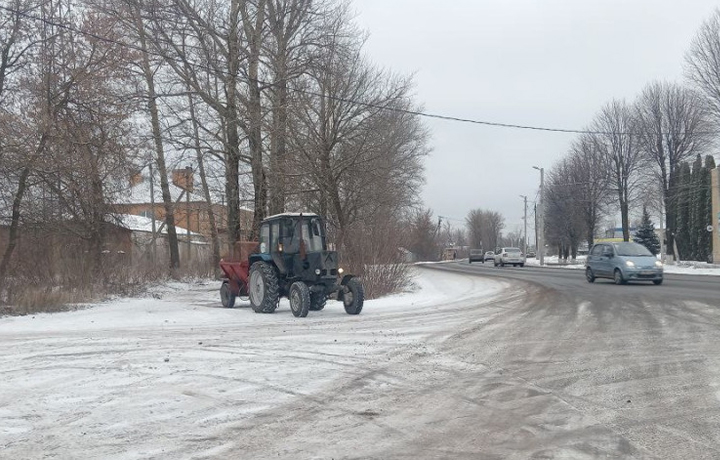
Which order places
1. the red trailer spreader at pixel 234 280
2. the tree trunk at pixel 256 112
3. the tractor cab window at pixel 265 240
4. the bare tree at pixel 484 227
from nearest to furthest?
the tractor cab window at pixel 265 240
the red trailer spreader at pixel 234 280
the tree trunk at pixel 256 112
the bare tree at pixel 484 227

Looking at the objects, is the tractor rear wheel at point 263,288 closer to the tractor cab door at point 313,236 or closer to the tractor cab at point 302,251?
the tractor cab at point 302,251

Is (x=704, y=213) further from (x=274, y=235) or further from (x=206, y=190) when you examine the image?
(x=274, y=235)

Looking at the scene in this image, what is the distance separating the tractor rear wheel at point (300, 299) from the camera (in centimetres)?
1648

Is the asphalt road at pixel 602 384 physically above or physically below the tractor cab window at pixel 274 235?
below

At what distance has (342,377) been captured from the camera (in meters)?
8.84

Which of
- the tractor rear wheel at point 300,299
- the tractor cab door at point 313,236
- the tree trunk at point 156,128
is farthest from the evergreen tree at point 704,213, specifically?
the tractor rear wheel at point 300,299

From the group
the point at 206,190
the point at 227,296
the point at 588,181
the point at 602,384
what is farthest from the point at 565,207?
the point at 602,384

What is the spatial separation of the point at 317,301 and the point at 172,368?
28.2 ft

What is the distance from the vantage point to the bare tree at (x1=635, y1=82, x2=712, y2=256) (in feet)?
184

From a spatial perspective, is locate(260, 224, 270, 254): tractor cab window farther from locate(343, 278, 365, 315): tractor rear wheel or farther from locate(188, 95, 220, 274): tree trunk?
locate(188, 95, 220, 274): tree trunk

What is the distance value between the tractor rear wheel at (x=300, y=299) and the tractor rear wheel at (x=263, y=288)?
0.75 meters

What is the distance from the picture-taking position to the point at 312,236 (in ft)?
57.3

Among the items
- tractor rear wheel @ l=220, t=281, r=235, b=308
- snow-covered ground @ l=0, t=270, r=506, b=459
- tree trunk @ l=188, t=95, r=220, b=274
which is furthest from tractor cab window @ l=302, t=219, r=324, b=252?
tree trunk @ l=188, t=95, r=220, b=274

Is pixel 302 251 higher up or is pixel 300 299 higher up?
pixel 302 251
